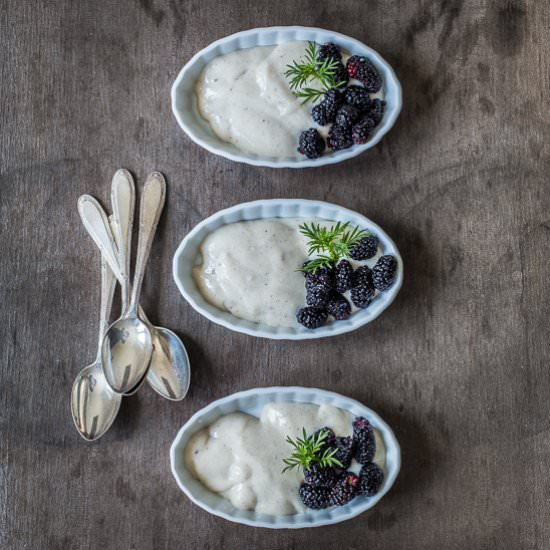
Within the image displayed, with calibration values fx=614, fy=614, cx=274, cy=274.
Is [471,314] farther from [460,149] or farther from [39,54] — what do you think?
[39,54]

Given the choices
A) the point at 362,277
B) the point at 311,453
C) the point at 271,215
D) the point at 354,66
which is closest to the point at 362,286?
the point at 362,277

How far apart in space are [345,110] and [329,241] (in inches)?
10.5

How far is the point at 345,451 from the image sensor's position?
1.24 meters

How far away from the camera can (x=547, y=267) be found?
1354mm

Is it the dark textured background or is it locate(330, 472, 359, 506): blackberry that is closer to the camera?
locate(330, 472, 359, 506): blackberry

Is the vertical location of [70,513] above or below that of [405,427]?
below

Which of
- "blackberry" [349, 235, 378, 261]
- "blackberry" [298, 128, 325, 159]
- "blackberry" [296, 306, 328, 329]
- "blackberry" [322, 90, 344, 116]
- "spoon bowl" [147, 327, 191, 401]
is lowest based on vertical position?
"spoon bowl" [147, 327, 191, 401]

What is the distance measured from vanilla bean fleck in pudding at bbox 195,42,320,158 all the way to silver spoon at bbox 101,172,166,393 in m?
0.24

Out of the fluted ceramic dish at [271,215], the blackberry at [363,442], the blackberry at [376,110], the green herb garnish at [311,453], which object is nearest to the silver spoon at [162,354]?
the fluted ceramic dish at [271,215]

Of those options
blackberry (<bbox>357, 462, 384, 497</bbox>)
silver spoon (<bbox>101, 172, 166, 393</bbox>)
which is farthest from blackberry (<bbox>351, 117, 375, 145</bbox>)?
blackberry (<bbox>357, 462, 384, 497</bbox>)

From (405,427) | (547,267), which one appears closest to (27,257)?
(405,427)

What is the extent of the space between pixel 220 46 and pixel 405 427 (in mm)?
903

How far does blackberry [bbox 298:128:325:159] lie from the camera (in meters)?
1.25

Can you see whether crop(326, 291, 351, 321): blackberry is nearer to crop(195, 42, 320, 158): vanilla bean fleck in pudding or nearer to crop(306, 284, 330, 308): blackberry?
crop(306, 284, 330, 308): blackberry
